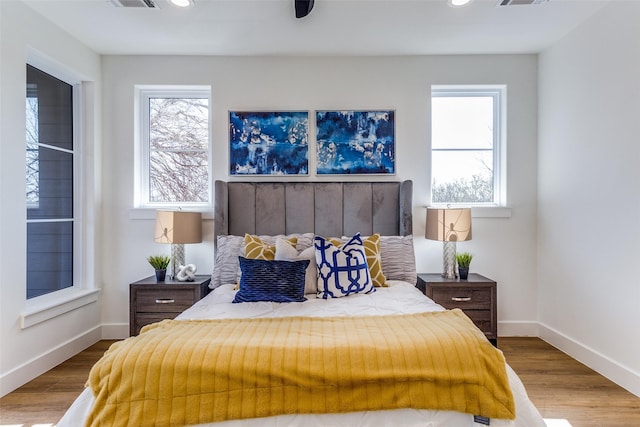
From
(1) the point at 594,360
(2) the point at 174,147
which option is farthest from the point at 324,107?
(1) the point at 594,360

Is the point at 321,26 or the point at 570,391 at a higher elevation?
the point at 321,26

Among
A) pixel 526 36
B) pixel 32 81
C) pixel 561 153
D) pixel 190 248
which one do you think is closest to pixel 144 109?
pixel 32 81

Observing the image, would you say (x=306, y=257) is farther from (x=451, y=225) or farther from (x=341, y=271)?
(x=451, y=225)

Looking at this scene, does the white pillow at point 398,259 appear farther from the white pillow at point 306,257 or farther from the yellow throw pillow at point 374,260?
the white pillow at point 306,257

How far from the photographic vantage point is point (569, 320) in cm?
290

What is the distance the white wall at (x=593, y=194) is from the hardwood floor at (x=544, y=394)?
0.19 meters

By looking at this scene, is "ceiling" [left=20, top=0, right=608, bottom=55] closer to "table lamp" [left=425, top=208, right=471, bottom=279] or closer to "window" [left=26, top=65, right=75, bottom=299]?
"window" [left=26, top=65, right=75, bottom=299]

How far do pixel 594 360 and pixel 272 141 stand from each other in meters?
3.13

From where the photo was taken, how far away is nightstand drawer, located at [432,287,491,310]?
2834mm

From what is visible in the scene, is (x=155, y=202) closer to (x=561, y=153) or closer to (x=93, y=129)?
(x=93, y=129)

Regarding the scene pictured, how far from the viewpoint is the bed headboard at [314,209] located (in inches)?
123

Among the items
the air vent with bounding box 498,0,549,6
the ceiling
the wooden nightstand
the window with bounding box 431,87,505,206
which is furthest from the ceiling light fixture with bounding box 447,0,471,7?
the wooden nightstand

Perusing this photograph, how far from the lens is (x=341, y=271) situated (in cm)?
233

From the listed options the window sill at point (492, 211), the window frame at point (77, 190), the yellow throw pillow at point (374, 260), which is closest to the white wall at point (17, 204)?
the window frame at point (77, 190)
